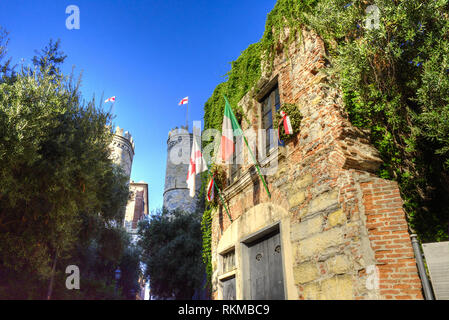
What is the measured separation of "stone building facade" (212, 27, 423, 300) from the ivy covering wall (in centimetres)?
28

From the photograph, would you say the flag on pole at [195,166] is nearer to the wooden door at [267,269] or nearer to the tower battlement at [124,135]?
the wooden door at [267,269]

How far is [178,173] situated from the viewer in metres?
34.2

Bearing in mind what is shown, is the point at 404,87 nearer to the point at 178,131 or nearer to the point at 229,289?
the point at 229,289

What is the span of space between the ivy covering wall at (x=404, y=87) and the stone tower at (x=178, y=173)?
25.2 meters

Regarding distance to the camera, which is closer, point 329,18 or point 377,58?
point 377,58

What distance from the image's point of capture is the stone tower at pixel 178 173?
31781 mm

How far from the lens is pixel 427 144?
4.73 m

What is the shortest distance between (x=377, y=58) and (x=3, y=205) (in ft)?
29.1

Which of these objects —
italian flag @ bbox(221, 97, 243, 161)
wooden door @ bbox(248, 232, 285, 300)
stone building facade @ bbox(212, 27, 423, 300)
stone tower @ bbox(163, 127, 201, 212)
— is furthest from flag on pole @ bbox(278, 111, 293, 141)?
stone tower @ bbox(163, 127, 201, 212)

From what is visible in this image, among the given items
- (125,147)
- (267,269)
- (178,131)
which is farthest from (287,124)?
(125,147)

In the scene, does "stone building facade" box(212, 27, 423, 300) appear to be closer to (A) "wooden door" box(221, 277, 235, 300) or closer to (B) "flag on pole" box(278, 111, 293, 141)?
(A) "wooden door" box(221, 277, 235, 300)
